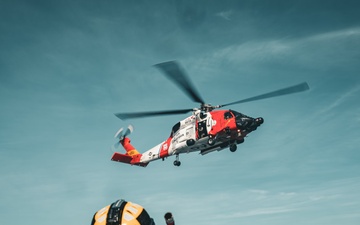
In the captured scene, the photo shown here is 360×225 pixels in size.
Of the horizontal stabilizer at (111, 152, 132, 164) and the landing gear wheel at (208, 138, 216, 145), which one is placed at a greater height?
the horizontal stabilizer at (111, 152, 132, 164)

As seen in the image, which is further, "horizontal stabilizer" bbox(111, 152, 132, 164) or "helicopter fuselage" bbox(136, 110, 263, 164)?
"horizontal stabilizer" bbox(111, 152, 132, 164)

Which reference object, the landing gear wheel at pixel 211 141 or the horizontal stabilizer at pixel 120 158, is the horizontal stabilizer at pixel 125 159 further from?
the landing gear wheel at pixel 211 141

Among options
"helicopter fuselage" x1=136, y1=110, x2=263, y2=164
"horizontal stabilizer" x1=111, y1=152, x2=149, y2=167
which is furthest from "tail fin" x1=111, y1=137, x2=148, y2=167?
"helicopter fuselage" x1=136, y1=110, x2=263, y2=164

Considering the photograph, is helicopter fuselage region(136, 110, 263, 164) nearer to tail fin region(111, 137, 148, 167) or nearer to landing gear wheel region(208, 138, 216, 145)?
landing gear wheel region(208, 138, 216, 145)

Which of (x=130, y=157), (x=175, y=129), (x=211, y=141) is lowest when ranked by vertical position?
(x=211, y=141)

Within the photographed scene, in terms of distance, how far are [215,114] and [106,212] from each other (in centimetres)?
2690

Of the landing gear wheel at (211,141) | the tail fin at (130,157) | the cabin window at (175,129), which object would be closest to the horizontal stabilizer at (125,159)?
the tail fin at (130,157)

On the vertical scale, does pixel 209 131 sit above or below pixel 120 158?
below

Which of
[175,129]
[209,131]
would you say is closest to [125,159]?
[175,129]

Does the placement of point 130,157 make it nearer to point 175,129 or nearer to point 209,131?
point 175,129

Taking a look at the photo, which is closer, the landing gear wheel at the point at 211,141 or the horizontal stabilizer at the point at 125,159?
the landing gear wheel at the point at 211,141

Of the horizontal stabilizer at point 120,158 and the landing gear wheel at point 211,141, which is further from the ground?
the horizontal stabilizer at point 120,158

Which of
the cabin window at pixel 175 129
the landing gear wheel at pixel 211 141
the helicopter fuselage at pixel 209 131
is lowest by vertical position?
the landing gear wheel at pixel 211 141

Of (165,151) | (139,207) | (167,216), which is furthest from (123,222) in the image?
(165,151)
